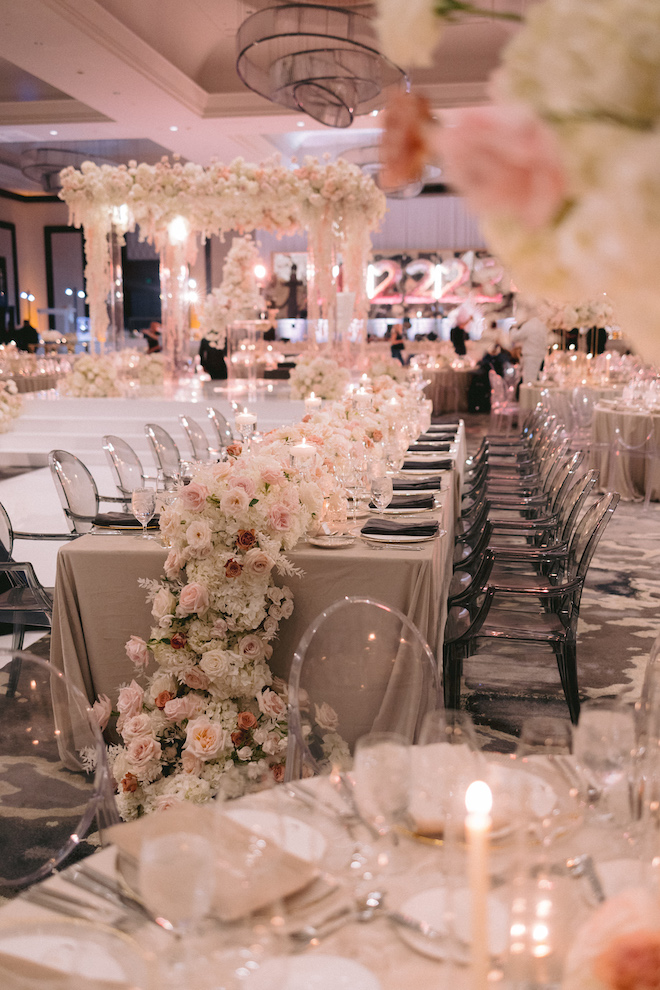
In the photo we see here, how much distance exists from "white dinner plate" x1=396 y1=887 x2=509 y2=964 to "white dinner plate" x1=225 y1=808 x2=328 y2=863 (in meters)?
0.15

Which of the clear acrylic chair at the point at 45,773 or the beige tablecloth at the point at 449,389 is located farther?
the beige tablecloth at the point at 449,389

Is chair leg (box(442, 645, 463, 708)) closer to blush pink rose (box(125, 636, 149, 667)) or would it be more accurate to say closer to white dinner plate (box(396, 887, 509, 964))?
blush pink rose (box(125, 636, 149, 667))

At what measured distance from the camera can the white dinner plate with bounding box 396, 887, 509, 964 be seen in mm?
1088

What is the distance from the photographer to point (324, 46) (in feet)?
24.2

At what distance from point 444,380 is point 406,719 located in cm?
1497

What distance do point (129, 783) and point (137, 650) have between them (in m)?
0.42

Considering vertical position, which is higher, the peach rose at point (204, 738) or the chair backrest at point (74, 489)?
the chair backrest at point (74, 489)

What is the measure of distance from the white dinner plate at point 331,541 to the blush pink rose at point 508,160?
8.26 feet

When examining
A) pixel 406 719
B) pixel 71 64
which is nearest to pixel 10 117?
pixel 71 64

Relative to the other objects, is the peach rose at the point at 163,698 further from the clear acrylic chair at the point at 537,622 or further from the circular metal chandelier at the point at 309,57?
the circular metal chandelier at the point at 309,57

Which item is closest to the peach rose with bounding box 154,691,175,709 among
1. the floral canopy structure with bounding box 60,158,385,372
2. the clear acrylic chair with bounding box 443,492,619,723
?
the clear acrylic chair with bounding box 443,492,619,723

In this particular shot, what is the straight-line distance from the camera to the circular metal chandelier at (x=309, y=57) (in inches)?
287

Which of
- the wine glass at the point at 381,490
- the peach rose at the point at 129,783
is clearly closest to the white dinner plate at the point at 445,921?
the peach rose at the point at 129,783

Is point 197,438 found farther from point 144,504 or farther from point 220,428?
point 144,504
